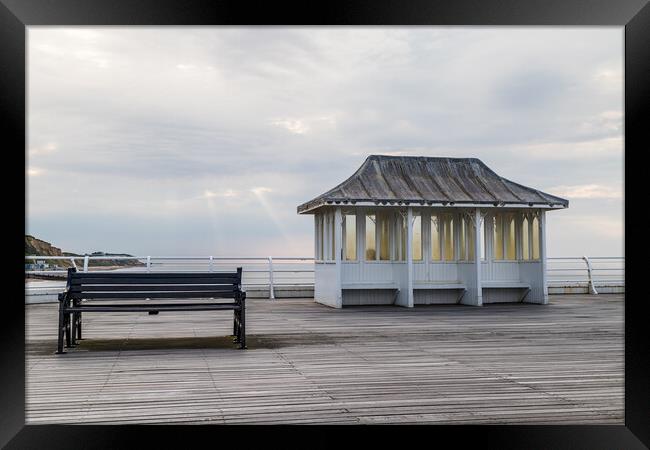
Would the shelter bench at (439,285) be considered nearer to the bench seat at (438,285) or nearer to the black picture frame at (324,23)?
the bench seat at (438,285)

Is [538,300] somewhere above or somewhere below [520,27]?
below

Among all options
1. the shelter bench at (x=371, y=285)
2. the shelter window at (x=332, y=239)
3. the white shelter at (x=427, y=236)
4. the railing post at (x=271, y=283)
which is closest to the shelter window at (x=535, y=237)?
the white shelter at (x=427, y=236)

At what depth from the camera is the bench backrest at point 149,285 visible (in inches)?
360

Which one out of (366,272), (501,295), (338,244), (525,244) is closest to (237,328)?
(338,244)

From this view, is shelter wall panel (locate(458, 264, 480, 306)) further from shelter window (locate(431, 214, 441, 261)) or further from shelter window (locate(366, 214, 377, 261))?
shelter window (locate(366, 214, 377, 261))

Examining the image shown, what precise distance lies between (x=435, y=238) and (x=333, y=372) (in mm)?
10466

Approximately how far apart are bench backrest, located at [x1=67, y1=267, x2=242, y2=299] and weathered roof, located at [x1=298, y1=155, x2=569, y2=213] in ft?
21.8

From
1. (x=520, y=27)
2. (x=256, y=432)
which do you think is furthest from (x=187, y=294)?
(x=520, y=27)

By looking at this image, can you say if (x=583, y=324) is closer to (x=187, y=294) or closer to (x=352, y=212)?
(x=352, y=212)

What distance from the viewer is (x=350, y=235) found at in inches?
656

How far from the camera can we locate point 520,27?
200 inches

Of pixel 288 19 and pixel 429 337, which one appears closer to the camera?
pixel 288 19

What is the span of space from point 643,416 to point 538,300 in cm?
1341

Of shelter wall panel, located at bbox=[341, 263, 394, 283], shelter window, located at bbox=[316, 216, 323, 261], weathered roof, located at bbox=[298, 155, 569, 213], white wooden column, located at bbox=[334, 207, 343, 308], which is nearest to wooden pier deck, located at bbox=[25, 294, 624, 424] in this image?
white wooden column, located at bbox=[334, 207, 343, 308]
